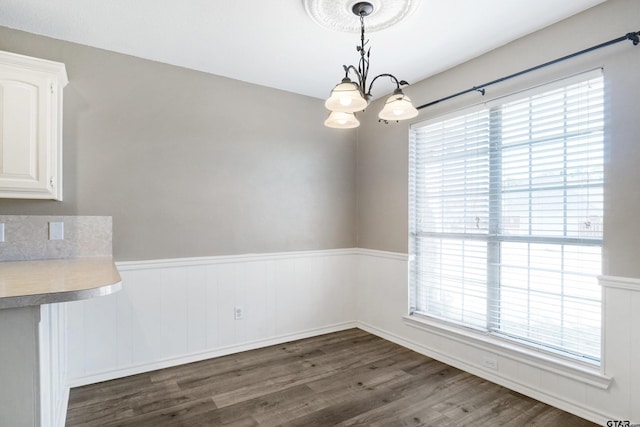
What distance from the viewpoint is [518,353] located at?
254 centimetres

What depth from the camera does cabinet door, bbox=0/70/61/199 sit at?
2115 mm

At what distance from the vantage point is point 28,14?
7.43 ft

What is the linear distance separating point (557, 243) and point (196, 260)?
283 cm

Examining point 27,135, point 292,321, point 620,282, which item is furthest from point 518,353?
point 27,135

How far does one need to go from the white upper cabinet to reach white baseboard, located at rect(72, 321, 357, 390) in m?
1.42

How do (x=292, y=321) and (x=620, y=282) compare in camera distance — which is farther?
(x=292, y=321)

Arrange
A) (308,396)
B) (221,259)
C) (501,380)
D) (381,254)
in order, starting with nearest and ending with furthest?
(308,396) → (501,380) → (221,259) → (381,254)

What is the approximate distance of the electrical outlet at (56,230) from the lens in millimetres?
2480

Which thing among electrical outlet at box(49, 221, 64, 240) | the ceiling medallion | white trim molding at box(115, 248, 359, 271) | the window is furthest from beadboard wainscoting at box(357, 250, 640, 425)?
electrical outlet at box(49, 221, 64, 240)

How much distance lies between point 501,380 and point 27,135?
3717 mm

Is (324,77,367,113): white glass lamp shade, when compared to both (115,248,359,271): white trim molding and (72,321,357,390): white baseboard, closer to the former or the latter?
(115,248,359,271): white trim molding

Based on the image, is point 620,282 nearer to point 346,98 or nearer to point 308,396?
point 346,98

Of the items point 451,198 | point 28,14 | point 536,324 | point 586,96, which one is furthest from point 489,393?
point 28,14

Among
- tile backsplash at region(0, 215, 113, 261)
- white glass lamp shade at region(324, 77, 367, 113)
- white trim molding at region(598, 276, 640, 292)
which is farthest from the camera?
tile backsplash at region(0, 215, 113, 261)
